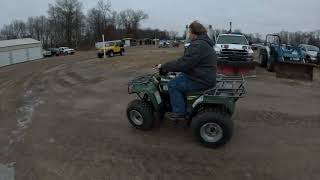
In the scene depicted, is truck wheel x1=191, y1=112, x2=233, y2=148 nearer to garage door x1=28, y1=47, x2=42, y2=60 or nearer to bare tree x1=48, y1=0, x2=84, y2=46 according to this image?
garage door x1=28, y1=47, x2=42, y2=60

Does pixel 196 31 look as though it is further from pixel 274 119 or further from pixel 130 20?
pixel 130 20

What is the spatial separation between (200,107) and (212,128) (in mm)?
448

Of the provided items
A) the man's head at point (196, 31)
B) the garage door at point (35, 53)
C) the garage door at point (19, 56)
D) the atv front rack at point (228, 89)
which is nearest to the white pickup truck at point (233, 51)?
the atv front rack at point (228, 89)

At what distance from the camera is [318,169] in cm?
601

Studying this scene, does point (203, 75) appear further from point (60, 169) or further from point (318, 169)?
point (60, 169)

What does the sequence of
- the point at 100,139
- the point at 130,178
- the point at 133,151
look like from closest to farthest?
the point at 130,178
the point at 133,151
the point at 100,139

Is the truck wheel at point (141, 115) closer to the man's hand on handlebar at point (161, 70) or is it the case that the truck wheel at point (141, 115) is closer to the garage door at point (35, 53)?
the man's hand on handlebar at point (161, 70)

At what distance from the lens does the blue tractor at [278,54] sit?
68.0 ft

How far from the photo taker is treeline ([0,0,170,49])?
3863 inches

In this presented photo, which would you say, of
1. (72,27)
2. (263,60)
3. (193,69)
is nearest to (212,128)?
(193,69)

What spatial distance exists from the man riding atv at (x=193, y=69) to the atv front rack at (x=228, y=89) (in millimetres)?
135

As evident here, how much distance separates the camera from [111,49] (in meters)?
44.5

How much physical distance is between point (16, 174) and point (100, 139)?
1.96 m

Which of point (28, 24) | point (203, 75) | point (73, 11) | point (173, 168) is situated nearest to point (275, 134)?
point (203, 75)
